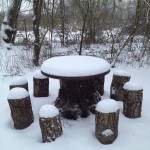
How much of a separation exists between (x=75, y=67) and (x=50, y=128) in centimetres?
99

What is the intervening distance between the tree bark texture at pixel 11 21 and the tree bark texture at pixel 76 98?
23.9 ft

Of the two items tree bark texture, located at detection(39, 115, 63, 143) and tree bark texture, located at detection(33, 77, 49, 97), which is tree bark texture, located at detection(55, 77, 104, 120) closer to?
tree bark texture, located at detection(33, 77, 49, 97)

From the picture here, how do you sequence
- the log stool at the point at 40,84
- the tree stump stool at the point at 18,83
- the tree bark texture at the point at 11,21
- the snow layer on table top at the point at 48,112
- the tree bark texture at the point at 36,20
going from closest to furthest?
the snow layer on table top at the point at 48,112 → the tree stump stool at the point at 18,83 → the log stool at the point at 40,84 → the tree bark texture at the point at 36,20 → the tree bark texture at the point at 11,21

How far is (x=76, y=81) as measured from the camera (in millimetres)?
3945

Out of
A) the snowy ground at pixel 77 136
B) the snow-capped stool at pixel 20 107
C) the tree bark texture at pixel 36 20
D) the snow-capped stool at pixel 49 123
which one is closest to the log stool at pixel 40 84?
the snowy ground at pixel 77 136

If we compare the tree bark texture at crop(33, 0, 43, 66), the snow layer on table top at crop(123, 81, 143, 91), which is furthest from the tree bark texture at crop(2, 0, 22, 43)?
the snow layer on table top at crop(123, 81, 143, 91)

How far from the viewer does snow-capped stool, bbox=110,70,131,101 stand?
4445mm

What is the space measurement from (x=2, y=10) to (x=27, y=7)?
5652 millimetres

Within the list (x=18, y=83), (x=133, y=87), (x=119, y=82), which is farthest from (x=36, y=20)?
(x=133, y=87)

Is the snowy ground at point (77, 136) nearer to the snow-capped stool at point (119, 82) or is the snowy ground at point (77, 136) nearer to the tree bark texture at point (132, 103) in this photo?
the tree bark texture at point (132, 103)

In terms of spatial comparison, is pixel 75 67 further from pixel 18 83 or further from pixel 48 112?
pixel 18 83

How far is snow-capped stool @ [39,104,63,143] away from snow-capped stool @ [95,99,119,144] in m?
0.55

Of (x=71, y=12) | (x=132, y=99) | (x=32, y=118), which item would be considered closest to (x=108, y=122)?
(x=132, y=99)

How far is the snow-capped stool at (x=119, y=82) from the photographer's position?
14.6 ft
